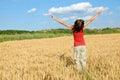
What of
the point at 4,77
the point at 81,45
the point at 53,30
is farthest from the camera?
the point at 53,30

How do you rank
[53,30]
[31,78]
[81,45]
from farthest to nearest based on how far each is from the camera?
[53,30]
[81,45]
[31,78]

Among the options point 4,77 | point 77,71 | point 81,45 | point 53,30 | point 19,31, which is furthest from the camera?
point 53,30

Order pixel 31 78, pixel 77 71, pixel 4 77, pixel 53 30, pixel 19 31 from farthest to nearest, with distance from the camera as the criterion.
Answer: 1. pixel 53 30
2. pixel 19 31
3. pixel 77 71
4. pixel 4 77
5. pixel 31 78

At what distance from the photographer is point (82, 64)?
27.2 feet

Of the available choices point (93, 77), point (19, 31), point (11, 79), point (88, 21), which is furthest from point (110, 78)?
point (19, 31)

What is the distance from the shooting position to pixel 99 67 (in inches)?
328

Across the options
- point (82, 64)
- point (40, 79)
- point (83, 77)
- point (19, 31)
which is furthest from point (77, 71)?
point (19, 31)

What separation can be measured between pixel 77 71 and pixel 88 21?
1646 millimetres

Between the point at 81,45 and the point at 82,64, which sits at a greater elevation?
the point at 81,45

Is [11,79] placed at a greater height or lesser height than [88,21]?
lesser

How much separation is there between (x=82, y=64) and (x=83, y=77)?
4.94ft

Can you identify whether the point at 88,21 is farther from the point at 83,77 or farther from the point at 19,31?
the point at 19,31

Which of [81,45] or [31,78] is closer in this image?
[31,78]

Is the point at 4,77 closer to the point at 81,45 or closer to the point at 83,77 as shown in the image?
the point at 83,77
